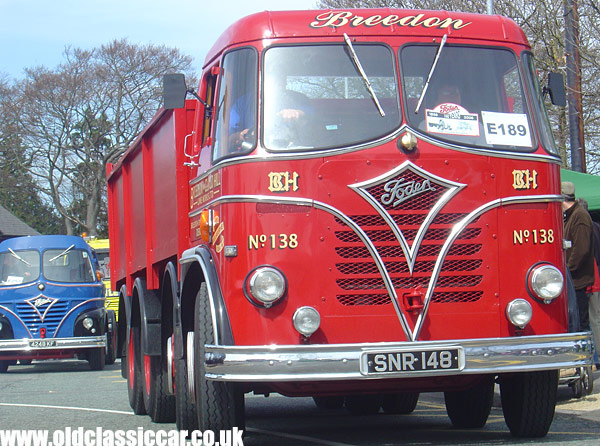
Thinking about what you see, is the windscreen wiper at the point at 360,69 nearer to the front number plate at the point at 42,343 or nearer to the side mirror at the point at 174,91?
the side mirror at the point at 174,91

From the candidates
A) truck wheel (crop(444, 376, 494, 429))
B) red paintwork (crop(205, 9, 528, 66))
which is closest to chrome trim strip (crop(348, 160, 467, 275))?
red paintwork (crop(205, 9, 528, 66))

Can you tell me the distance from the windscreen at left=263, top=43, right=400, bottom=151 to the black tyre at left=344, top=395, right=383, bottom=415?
12.6 ft

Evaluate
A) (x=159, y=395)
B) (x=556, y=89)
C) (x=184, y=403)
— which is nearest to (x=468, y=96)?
(x=556, y=89)

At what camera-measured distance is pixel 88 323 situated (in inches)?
733

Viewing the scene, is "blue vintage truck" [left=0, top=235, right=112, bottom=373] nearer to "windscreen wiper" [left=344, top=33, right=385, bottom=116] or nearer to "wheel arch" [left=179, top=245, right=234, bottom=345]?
"wheel arch" [left=179, top=245, right=234, bottom=345]

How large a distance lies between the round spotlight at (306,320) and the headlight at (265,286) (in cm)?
17

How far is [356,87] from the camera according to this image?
717 cm

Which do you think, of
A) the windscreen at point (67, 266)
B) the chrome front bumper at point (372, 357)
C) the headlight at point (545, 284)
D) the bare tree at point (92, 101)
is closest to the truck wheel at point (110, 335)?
the windscreen at point (67, 266)

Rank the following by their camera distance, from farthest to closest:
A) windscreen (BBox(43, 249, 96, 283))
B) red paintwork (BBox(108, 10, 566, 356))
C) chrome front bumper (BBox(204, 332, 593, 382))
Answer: windscreen (BBox(43, 249, 96, 283)) → red paintwork (BBox(108, 10, 566, 356)) → chrome front bumper (BBox(204, 332, 593, 382))

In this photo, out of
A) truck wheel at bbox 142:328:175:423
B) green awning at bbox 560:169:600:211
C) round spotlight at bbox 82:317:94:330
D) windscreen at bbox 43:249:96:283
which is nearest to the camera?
truck wheel at bbox 142:328:175:423

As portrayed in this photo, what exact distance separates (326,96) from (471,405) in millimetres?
2895

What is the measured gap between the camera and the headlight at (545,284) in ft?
22.6

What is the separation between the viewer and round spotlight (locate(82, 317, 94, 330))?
61.0ft

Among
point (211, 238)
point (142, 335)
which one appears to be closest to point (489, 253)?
point (211, 238)
